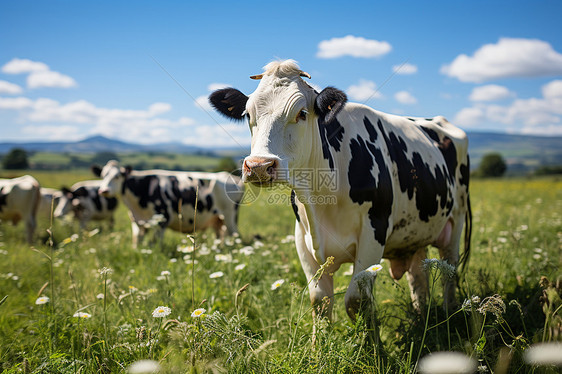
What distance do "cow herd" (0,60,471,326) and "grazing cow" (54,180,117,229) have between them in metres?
10.7

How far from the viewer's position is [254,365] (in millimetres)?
2166

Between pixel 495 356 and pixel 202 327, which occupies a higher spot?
pixel 202 327

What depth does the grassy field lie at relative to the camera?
2176mm

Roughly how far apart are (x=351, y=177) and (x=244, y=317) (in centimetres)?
146

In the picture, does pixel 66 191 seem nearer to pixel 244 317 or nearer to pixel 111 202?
pixel 111 202

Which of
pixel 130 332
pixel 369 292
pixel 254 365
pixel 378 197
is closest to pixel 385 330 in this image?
pixel 369 292

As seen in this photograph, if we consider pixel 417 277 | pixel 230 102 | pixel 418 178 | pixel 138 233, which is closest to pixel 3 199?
pixel 138 233

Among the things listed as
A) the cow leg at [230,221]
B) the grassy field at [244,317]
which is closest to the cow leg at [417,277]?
the grassy field at [244,317]

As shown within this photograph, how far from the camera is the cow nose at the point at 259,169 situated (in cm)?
253

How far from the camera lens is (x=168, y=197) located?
8.93 m

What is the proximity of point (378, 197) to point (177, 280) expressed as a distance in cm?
269

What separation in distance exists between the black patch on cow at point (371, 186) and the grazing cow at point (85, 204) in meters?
11.1

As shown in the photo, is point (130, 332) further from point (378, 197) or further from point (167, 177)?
point (167, 177)

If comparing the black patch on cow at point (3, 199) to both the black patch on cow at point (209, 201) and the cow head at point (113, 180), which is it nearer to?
the cow head at point (113, 180)
